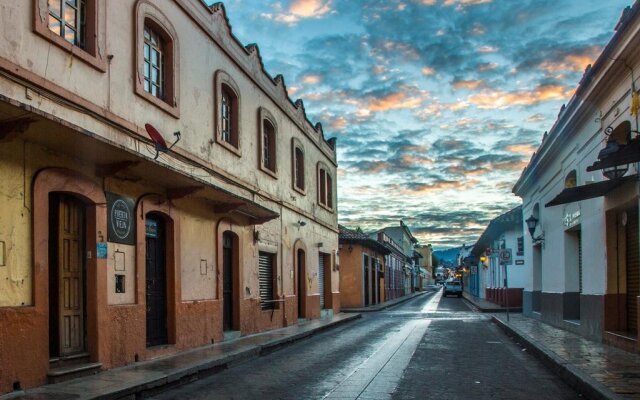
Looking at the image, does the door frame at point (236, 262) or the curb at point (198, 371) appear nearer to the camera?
the curb at point (198, 371)

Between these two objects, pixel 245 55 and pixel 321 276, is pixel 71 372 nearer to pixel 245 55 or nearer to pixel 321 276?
pixel 245 55

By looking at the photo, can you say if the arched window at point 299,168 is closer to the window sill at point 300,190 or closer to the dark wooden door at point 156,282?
the window sill at point 300,190

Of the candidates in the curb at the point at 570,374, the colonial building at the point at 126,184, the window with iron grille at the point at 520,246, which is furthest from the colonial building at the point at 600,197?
the window with iron grille at the point at 520,246

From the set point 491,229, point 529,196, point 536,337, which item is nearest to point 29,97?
point 536,337

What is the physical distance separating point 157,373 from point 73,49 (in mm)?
5211

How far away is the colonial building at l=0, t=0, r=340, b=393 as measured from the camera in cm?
894

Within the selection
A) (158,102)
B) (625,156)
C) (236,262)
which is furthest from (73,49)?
(625,156)

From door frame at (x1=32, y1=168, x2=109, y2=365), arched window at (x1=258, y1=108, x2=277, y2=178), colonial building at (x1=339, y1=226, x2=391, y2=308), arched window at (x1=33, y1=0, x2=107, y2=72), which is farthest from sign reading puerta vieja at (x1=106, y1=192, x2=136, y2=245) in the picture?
colonial building at (x1=339, y1=226, x2=391, y2=308)

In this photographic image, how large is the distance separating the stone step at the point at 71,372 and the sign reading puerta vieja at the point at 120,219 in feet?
7.06

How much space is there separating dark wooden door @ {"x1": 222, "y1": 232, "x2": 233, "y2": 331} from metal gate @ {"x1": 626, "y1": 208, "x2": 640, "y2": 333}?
373 inches

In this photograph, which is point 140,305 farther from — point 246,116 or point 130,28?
point 246,116

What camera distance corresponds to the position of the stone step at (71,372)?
9.30 meters

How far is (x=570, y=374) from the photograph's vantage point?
10.2 meters

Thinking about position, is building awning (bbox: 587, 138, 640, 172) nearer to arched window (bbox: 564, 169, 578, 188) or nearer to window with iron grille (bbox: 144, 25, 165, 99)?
arched window (bbox: 564, 169, 578, 188)
